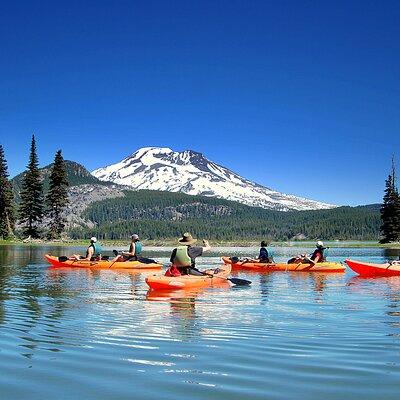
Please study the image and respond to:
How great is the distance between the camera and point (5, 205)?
9269 centimetres

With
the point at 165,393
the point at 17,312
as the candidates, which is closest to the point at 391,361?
the point at 165,393

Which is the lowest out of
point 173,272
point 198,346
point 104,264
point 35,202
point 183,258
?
point 198,346

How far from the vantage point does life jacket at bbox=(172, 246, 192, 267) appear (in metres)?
20.9

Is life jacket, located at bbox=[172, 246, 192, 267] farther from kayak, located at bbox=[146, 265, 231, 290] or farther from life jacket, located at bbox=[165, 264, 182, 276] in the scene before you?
kayak, located at bbox=[146, 265, 231, 290]

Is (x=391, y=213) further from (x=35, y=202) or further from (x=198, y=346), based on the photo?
(x=198, y=346)

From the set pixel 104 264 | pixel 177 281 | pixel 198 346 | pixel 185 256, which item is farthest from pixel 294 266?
pixel 198 346

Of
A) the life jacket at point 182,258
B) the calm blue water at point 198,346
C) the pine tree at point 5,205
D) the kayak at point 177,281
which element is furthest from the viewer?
the pine tree at point 5,205

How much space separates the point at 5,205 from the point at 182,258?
258 ft

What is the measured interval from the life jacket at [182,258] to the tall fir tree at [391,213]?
87.0 m

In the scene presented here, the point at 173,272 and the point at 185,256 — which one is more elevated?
the point at 185,256

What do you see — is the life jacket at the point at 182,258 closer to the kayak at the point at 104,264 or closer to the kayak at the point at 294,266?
the kayak at the point at 104,264

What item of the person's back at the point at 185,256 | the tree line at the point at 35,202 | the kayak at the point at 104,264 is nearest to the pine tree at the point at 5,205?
the tree line at the point at 35,202

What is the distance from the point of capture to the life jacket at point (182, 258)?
20906 millimetres

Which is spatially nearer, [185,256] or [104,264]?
[185,256]
